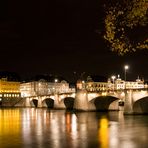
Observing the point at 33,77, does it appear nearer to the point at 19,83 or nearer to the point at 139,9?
the point at 19,83

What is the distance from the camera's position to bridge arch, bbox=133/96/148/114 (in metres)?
56.1

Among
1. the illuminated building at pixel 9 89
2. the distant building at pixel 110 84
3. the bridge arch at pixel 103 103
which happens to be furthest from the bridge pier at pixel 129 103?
the illuminated building at pixel 9 89

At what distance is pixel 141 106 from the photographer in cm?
5703

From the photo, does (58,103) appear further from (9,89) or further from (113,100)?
(9,89)

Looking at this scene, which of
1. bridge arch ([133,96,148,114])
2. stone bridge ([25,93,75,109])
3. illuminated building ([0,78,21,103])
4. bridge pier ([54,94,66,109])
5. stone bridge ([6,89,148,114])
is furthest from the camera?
illuminated building ([0,78,21,103])

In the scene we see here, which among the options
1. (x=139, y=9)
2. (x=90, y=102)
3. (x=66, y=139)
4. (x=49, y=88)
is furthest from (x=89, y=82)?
(x=139, y=9)

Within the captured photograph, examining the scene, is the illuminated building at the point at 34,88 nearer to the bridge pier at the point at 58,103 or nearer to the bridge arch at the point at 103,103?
the bridge pier at the point at 58,103

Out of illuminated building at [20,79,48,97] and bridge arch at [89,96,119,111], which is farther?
illuminated building at [20,79,48,97]

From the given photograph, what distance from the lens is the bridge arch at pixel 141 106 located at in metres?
56.1

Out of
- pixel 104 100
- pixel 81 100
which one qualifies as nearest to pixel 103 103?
pixel 104 100

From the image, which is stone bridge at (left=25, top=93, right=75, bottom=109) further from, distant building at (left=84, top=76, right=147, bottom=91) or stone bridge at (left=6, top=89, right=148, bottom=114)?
distant building at (left=84, top=76, right=147, bottom=91)

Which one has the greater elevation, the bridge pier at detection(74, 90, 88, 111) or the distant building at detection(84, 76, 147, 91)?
the distant building at detection(84, 76, 147, 91)

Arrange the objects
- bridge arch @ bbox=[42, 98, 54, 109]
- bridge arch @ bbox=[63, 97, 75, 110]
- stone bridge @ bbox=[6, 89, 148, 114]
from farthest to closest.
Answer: bridge arch @ bbox=[42, 98, 54, 109]
bridge arch @ bbox=[63, 97, 75, 110]
stone bridge @ bbox=[6, 89, 148, 114]

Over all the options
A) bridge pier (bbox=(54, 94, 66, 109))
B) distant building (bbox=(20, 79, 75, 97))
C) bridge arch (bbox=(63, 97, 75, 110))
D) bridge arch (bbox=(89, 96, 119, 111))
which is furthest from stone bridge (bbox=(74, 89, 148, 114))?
distant building (bbox=(20, 79, 75, 97))
